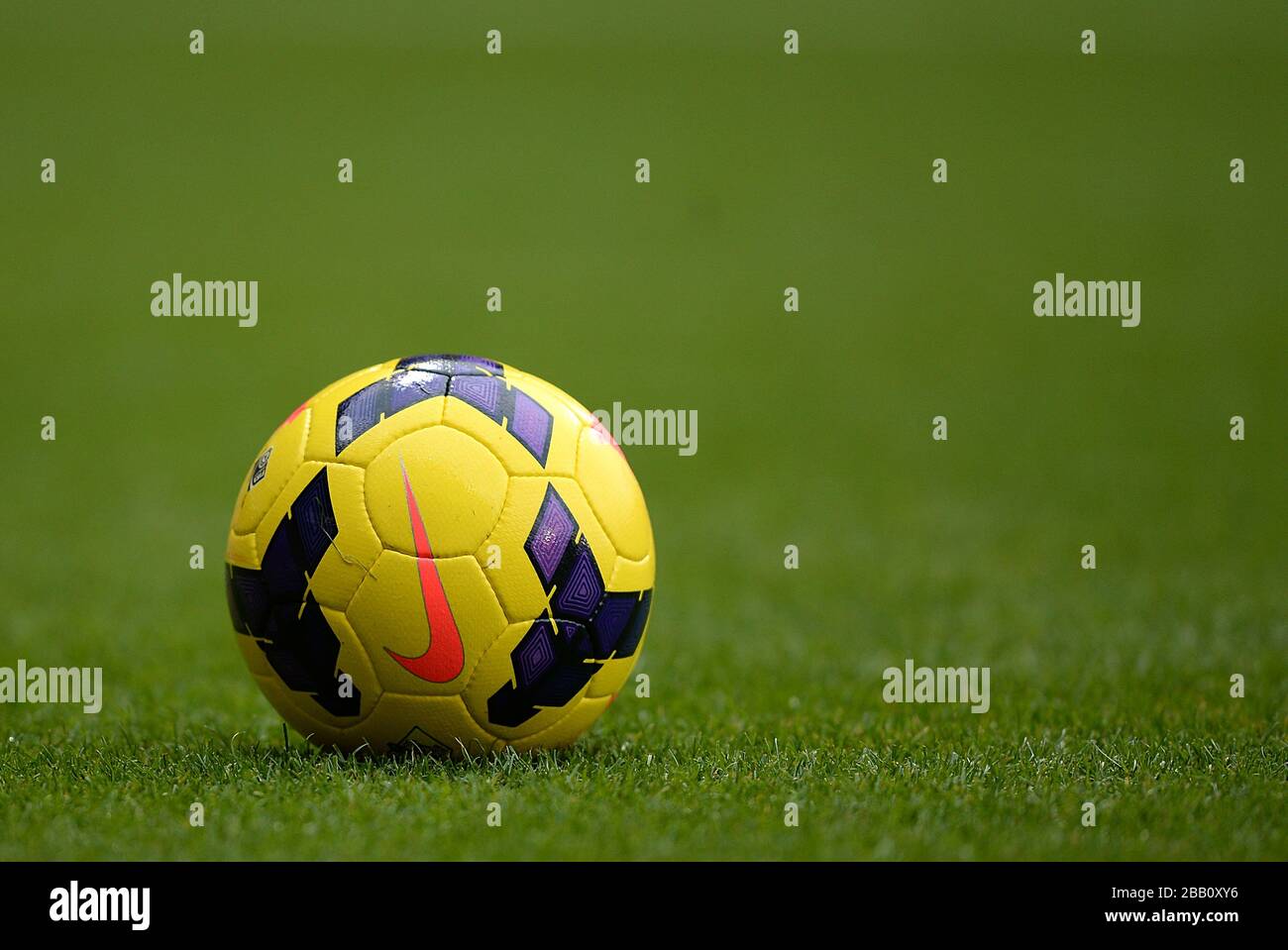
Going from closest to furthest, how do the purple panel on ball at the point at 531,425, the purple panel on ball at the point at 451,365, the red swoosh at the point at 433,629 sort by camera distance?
the red swoosh at the point at 433,629
the purple panel on ball at the point at 531,425
the purple panel on ball at the point at 451,365

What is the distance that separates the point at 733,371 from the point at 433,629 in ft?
46.1

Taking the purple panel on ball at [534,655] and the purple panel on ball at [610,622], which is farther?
the purple panel on ball at [610,622]

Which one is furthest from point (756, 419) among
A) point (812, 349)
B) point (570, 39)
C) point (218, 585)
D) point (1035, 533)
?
point (570, 39)

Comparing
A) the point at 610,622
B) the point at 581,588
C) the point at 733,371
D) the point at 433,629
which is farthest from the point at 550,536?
the point at 733,371

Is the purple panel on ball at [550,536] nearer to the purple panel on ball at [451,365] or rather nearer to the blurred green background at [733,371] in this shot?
the purple panel on ball at [451,365]

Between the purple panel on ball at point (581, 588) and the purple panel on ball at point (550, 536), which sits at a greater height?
the purple panel on ball at point (550, 536)

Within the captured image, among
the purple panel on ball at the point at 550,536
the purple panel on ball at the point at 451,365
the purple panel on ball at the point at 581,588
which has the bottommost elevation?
Result: the purple panel on ball at the point at 581,588

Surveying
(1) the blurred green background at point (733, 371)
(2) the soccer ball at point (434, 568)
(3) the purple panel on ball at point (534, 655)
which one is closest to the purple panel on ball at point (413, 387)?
(2) the soccer ball at point (434, 568)

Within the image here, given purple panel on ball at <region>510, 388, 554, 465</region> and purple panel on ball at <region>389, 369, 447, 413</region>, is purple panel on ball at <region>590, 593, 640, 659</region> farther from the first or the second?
purple panel on ball at <region>389, 369, 447, 413</region>

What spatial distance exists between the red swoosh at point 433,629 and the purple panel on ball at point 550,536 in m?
0.37

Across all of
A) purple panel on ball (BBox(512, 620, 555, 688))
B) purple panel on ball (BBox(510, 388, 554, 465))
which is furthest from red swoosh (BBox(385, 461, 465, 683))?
purple panel on ball (BBox(510, 388, 554, 465))

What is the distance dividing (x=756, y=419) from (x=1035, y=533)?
535 cm

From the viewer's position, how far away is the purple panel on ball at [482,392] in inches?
218

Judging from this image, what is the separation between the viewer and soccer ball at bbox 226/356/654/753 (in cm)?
527
